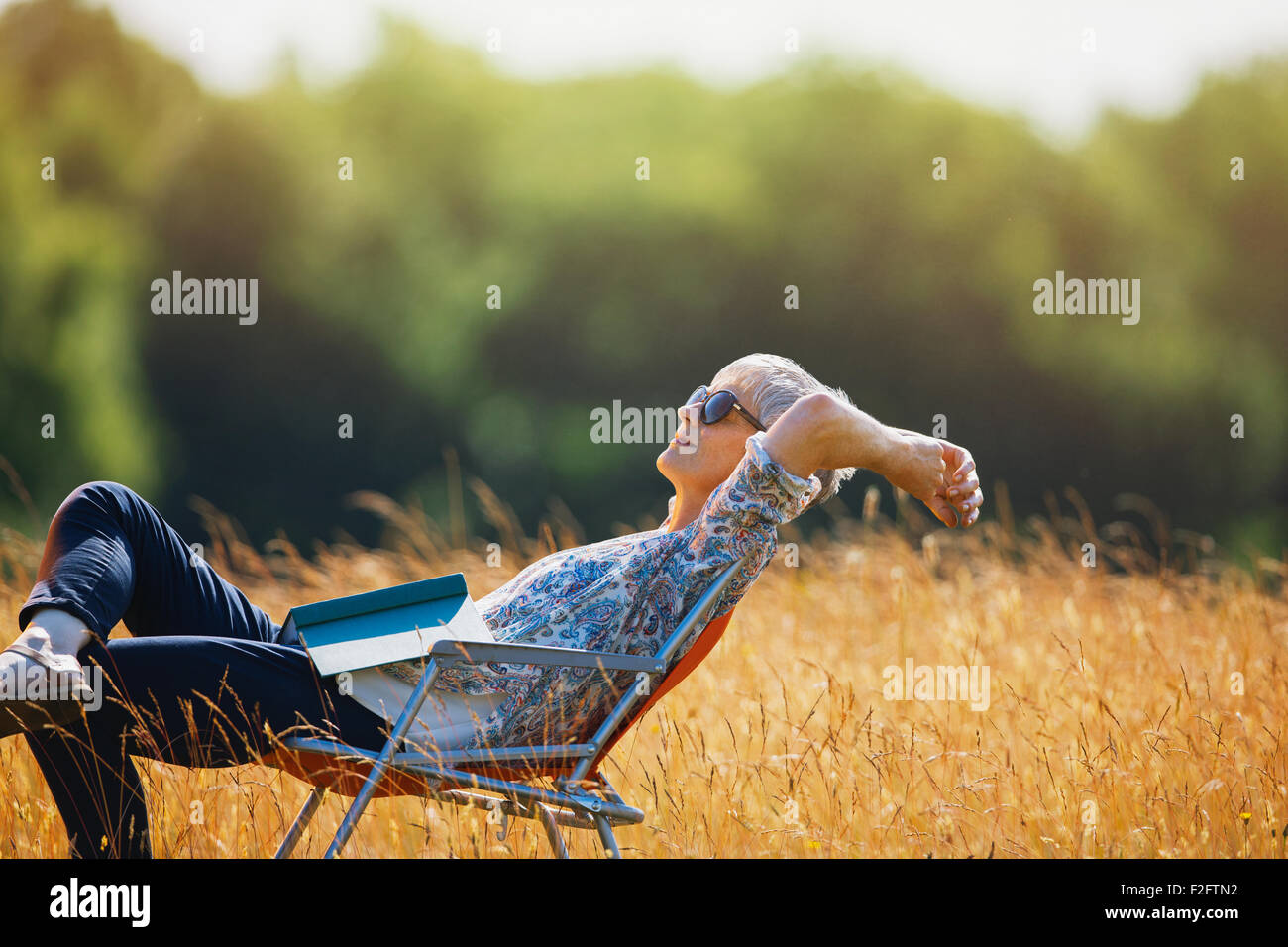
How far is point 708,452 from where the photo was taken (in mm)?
2768

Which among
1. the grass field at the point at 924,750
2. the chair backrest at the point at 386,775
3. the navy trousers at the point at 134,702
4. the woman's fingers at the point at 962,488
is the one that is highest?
the woman's fingers at the point at 962,488

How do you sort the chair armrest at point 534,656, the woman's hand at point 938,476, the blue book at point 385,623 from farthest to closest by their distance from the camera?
the woman's hand at point 938,476 < the blue book at point 385,623 < the chair armrest at point 534,656

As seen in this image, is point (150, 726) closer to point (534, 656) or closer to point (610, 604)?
point (534, 656)

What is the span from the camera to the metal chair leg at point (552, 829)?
2.30m

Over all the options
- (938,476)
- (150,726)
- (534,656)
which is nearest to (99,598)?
(150,726)

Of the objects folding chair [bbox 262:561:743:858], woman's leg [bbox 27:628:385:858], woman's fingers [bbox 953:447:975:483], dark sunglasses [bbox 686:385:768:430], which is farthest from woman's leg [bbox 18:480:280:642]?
woman's fingers [bbox 953:447:975:483]

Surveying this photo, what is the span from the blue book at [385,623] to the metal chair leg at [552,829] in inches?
13.4

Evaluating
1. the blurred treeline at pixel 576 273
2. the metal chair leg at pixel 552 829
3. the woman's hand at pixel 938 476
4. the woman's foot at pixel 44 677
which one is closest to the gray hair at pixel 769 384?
the woman's hand at pixel 938 476

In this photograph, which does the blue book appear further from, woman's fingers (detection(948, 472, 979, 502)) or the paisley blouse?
woman's fingers (detection(948, 472, 979, 502))

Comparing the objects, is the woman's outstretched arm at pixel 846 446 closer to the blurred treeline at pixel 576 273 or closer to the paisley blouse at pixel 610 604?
the paisley blouse at pixel 610 604

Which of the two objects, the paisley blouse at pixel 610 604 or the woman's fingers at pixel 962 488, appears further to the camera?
the woman's fingers at pixel 962 488

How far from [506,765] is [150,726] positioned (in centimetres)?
65

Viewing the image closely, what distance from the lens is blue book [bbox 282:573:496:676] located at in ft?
7.57

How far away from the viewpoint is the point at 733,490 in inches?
94.5
